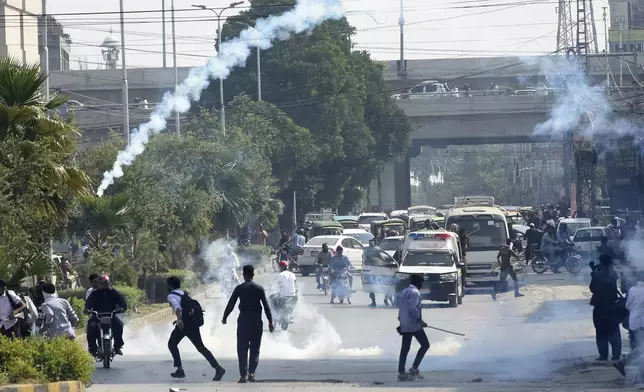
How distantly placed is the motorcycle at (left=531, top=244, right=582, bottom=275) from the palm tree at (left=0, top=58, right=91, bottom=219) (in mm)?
24962

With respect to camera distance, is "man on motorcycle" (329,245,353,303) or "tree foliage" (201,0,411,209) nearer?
"man on motorcycle" (329,245,353,303)

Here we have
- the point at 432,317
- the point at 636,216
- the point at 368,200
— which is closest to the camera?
the point at 432,317

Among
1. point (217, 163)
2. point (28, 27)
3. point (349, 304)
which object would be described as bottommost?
point (349, 304)

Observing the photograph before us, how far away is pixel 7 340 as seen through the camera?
1478cm

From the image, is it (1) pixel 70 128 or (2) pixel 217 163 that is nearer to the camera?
(1) pixel 70 128

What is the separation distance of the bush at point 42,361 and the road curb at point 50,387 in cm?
22

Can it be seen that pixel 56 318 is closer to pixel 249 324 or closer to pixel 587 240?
pixel 249 324

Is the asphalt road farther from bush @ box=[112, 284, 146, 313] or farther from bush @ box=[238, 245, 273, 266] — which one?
bush @ box=[238, 245, 273, 266]

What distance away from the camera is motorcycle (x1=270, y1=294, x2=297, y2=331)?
2441 centimetres

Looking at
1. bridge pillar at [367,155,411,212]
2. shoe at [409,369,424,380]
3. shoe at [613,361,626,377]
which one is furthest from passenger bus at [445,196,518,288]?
bridge pillar at [367,155,411,212]

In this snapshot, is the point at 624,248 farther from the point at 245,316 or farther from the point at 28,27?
the point at 28,27

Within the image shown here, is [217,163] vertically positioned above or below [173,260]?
above

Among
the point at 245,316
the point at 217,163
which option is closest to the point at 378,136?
the point at 217,163

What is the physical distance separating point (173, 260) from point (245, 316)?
66.4 feet
